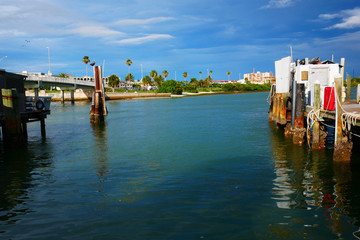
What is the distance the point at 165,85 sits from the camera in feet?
506

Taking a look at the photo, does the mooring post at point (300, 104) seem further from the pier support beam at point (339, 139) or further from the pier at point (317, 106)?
the pier support beam at point (339, 139)

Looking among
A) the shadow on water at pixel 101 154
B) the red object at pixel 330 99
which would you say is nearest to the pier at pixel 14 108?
the shadow on water at pixel 101 154

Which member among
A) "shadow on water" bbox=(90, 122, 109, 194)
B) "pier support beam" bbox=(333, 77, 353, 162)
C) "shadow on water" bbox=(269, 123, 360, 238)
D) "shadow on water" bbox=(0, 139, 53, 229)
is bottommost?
"shadow on water" bbox=(269, 123, 360, 238)

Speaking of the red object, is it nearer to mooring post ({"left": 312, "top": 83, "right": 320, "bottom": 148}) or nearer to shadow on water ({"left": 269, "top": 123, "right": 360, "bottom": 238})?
mooring post ({"left": 312, "top": 83, "right": 320, "bottom": 148})

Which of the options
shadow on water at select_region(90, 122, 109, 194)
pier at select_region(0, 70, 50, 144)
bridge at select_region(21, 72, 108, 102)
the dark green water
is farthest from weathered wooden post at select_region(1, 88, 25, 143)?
bridge at select_region(21, 72, 108, 102)

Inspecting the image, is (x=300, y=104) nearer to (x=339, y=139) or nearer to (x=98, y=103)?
(x=339, y=139)

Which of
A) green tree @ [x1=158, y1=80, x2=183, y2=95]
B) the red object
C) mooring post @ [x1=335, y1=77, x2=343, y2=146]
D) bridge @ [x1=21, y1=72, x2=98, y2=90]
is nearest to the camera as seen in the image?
mooring post @ [x1=335, y1=77, x2=343, y2=146]

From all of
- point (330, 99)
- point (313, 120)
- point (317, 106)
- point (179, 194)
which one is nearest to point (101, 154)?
point (179, 194)

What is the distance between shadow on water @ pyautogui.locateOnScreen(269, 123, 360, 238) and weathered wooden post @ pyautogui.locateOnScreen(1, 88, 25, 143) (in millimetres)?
15215

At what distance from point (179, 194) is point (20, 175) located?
26.5 feet

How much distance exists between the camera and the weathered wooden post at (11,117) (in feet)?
60.0

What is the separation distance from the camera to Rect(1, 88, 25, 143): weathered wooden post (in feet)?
60.0

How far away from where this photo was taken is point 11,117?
18672 millimetres

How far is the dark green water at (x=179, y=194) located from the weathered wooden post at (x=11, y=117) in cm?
99
